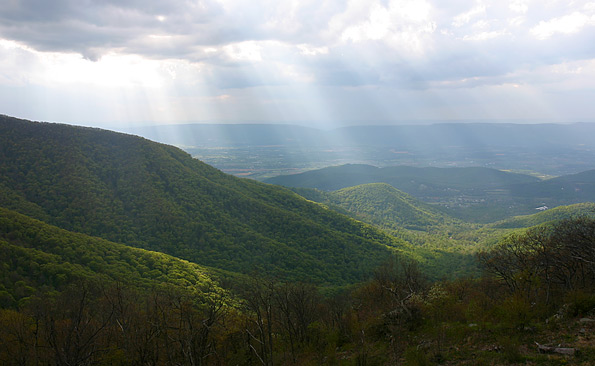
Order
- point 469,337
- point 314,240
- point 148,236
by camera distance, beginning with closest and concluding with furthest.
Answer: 1. point 469,337
2. point 148,236
3. point 314,240

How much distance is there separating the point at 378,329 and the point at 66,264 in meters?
41.3

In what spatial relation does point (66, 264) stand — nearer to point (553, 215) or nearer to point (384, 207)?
point (553, 215)

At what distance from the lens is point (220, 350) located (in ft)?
75.6

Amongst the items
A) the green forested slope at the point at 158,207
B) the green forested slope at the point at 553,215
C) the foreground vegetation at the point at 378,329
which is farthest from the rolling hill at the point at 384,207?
the foreground vegetation at the point at 378,329

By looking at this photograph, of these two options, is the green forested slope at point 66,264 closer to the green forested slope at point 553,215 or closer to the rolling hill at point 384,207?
the rolling hill at point 384,207

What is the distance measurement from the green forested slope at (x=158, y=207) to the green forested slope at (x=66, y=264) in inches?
588

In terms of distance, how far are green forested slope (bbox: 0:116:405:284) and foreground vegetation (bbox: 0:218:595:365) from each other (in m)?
34.9

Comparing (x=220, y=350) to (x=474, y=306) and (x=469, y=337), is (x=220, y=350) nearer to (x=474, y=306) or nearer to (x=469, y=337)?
(x=469, y=337)

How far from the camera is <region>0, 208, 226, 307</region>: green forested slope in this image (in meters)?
36.5

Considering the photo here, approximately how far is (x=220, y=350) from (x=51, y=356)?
10.3 metres

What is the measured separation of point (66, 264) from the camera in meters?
41.1

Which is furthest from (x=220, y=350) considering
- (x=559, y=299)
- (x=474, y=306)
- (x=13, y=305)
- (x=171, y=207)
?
(x=171, y=207)

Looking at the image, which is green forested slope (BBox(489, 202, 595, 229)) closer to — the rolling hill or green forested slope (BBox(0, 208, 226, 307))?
the rolling hill

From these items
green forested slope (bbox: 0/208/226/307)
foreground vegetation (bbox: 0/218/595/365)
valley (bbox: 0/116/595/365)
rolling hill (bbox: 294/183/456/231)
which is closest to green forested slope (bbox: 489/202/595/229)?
valley (bbox: 0/116/595/365)
